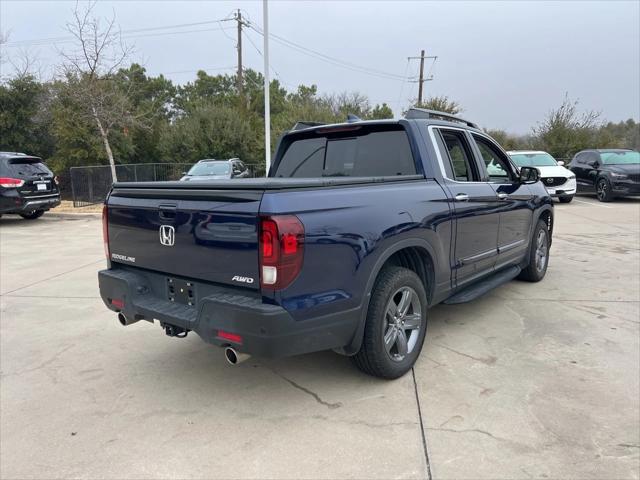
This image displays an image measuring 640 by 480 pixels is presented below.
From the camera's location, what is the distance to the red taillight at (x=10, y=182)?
11875 mm

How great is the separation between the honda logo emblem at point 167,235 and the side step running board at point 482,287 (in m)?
2.39

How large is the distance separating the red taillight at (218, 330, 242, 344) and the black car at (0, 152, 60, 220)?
38.9 ft

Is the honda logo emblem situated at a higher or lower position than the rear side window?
lower

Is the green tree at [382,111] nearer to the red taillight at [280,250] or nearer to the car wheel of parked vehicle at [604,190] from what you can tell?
the car wheel of parked vehicle at [604,190]

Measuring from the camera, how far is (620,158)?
1645cm

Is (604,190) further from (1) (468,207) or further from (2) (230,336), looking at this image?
(2) (230,336)

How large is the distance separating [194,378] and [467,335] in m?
2.44

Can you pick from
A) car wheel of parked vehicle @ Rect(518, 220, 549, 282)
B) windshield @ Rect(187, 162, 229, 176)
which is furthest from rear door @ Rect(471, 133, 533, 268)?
windshield @ Rect(187, 162, 229, 176)

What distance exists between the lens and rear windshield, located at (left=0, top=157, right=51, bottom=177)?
12.0 meters

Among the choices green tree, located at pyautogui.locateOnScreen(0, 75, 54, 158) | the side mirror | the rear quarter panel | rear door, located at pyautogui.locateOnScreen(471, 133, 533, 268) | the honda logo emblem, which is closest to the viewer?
the rear quarter panel

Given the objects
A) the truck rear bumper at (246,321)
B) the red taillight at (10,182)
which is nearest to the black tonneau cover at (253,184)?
the truck rear bumper at (246,321)

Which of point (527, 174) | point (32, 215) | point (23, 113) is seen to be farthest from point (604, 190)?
point (23, 113)

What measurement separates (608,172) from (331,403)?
1632 cm

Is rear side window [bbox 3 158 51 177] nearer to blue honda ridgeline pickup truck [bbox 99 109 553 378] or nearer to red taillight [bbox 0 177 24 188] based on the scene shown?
red taillight [bbox 0 177 24 188]
